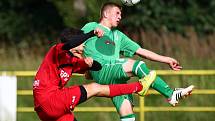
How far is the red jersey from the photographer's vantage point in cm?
947

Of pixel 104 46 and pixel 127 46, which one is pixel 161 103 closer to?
pixel 127 46

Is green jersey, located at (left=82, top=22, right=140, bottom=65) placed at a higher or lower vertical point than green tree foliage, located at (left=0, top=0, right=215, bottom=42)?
lower

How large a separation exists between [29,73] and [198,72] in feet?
7.30

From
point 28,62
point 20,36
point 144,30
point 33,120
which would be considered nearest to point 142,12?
point 144,30

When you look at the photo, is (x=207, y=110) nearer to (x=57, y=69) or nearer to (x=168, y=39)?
(x=57, y=69)

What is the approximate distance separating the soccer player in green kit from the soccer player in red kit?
533 millimetres

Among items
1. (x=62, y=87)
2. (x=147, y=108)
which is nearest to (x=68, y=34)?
(x=62, y=87)

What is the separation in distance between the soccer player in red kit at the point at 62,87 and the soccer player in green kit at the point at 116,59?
0.53 metres

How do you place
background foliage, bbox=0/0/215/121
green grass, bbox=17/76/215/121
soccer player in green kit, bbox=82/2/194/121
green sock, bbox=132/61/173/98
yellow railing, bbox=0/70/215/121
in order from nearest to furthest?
green sock, bbox=132/61/173/98, soccer player in green kit, bbox=82/2/194/121, yellow railing, bbox=0/70/215/121, green grass, bbox=17/76/215/121, background foliage, bbox=0/0/215/121

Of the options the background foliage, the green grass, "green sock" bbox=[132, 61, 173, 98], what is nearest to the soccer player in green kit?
"green sock" bbox=[132, 61, 173, 98]

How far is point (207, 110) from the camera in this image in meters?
13.1

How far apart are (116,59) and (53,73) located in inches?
38.3

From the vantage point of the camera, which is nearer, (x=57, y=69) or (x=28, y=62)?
(x=57, y=69)

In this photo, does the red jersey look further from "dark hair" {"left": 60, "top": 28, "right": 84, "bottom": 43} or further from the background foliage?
the background foliage
